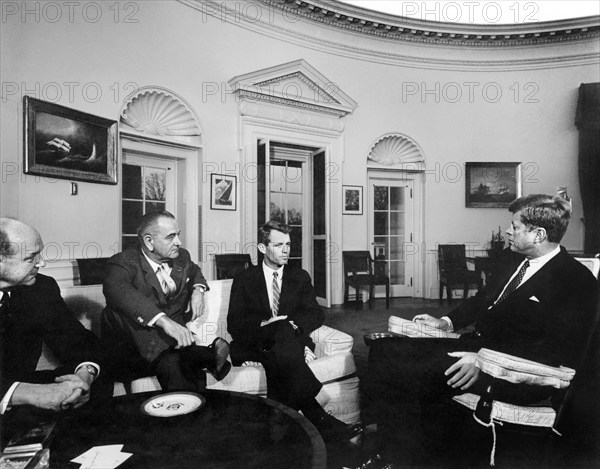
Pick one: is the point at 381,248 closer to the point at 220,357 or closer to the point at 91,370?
the point at 220,357

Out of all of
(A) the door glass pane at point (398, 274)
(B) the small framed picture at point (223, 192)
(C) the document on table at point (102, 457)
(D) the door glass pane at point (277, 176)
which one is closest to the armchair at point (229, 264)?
(B) the small framed picture at point (223, 192)

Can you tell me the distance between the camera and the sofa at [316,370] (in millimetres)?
2320

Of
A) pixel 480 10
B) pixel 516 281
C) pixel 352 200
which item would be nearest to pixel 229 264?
pixel 352 200

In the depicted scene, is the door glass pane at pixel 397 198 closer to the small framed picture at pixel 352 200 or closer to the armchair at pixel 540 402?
the small framed picture at pixel 352 200

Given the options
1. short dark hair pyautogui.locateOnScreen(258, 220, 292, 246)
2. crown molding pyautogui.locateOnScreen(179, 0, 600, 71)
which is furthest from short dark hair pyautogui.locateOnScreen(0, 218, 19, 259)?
crown molding pyautogui.locateOnScreen(179, 0, 600, 71)

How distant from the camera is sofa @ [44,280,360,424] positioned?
2320mm

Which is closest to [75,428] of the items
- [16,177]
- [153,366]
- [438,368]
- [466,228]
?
[153,366]

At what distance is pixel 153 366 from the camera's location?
A: 2.22 m

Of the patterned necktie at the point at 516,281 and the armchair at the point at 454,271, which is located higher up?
the patterned necktie at the point at 516,281

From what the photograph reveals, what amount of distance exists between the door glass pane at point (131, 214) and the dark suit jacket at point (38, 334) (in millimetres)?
3081

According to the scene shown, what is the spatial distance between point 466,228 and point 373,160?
199 cm

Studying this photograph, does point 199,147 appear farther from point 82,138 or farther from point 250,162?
point 82,138

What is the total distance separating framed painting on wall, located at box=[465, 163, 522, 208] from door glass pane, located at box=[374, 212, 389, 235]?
1.40 metres

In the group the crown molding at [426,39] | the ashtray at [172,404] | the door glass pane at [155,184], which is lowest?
the ashtray at [172,404]
